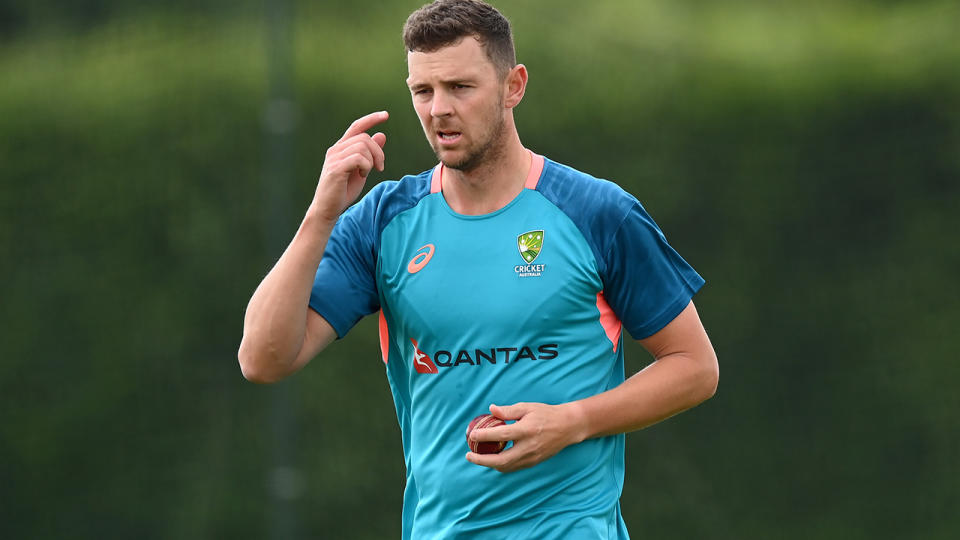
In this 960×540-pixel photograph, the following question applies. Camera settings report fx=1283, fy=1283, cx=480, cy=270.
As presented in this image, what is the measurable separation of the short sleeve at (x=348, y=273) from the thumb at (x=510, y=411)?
1.61ft

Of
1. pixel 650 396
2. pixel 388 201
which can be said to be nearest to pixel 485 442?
pixel 650 396

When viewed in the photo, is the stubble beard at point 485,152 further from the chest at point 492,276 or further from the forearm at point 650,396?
the forearm at point 650,396

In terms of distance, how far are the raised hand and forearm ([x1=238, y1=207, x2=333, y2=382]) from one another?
0.04 meters

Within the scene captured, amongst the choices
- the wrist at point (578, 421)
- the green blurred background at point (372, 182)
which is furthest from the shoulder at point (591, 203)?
the green blurred background at point (372, 182)

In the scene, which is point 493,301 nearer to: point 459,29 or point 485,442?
point 485,442

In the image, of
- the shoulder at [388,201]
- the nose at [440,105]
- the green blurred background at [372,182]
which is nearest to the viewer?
the nose at [440,105]

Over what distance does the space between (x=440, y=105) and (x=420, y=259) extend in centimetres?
39

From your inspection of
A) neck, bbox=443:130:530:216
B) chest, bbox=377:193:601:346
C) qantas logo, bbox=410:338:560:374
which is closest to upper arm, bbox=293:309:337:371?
chest, bbox=377:193:601:346

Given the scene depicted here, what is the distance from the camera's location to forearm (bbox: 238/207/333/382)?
305 cm

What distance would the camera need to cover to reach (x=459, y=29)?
3.06 meters

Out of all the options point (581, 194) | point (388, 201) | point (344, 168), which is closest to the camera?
point (344, 168)

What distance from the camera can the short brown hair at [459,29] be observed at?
3055mm
